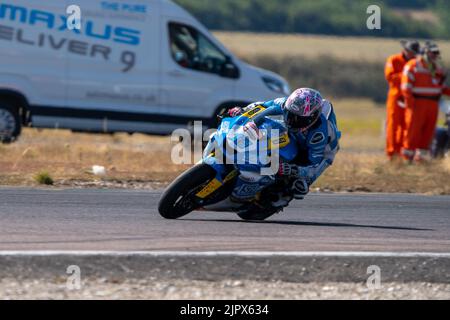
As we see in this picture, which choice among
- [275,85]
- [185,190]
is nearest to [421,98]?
[275,85]

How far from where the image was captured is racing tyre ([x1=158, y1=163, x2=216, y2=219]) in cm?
985

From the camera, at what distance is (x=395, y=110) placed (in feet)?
61.0

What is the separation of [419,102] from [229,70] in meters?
3.04

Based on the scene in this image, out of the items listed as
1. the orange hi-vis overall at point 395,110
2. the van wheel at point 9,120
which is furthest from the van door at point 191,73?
the orange hi-vis overall at point 395,110

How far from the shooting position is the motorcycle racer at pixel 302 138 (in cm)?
992

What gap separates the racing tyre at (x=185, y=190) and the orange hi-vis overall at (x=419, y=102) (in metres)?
8.31

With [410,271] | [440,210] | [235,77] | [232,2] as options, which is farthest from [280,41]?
[410,271]

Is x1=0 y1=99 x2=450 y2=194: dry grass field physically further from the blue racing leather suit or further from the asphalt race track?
the blue racing leather suit

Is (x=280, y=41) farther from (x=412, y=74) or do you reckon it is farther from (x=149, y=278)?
(x=149, y=278)

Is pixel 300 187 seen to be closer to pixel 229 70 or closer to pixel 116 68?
pixel 116 68

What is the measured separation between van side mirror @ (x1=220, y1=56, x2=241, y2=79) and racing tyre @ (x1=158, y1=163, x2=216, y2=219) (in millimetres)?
8696

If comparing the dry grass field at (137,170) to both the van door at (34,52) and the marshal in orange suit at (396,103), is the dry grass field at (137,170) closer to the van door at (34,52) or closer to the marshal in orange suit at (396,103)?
the marshal in orange suit at (396,103)

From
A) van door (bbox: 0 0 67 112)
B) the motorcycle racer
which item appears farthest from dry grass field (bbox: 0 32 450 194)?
the motorcycle racer
